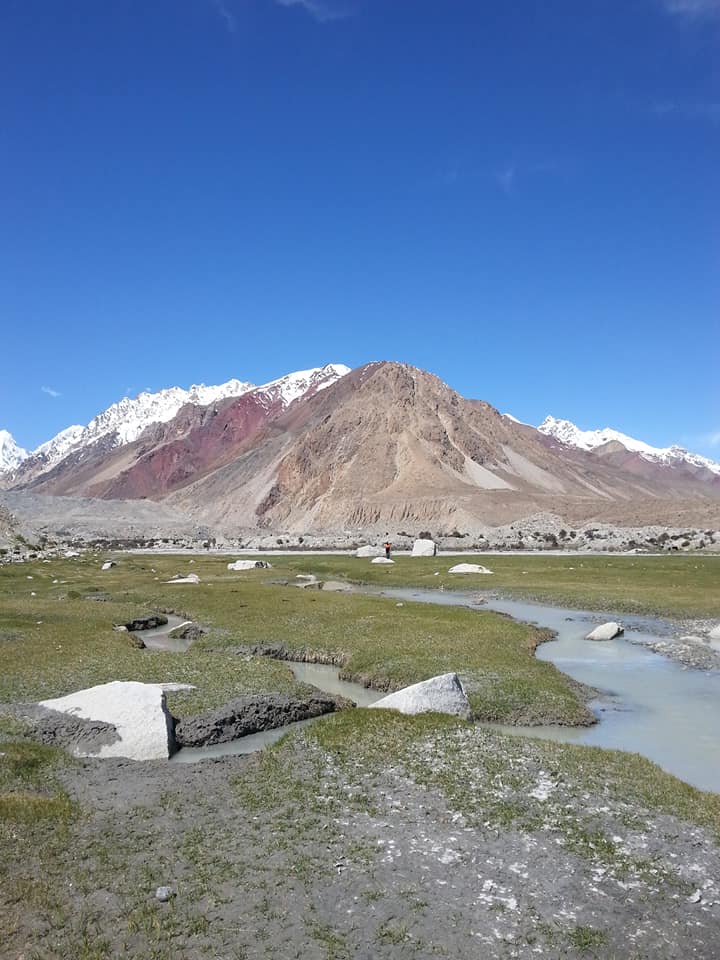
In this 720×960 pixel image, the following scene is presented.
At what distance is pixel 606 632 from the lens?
40.4 m

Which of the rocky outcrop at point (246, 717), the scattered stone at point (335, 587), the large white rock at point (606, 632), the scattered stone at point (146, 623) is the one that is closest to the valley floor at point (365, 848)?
the rocky outcrop at point (246, 717)

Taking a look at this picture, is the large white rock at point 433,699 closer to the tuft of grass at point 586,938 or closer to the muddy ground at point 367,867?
the muddy ground at point 367,867

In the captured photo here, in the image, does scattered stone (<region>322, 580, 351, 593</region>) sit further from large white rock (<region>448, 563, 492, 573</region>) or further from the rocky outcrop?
the rocky outcrop

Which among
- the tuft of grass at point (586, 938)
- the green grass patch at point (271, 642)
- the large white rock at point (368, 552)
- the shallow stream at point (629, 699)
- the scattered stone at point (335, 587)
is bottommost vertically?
the shallow stream at point (629, 699)

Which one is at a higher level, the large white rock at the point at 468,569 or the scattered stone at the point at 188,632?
the large white rock at the point at 468,569

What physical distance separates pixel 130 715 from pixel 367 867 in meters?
10.3

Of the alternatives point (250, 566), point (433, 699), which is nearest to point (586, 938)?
point (433, 699)

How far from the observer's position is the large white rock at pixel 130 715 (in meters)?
19.5

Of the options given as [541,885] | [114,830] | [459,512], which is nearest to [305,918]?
[541,885]

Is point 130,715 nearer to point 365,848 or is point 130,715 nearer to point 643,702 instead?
point 365,848

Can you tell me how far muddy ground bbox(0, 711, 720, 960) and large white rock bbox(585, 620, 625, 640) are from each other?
79.1 ft

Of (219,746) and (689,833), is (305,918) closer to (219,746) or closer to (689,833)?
(689,833)

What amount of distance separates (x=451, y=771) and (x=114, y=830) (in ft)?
26.1

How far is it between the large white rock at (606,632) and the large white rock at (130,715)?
28.1 meters
